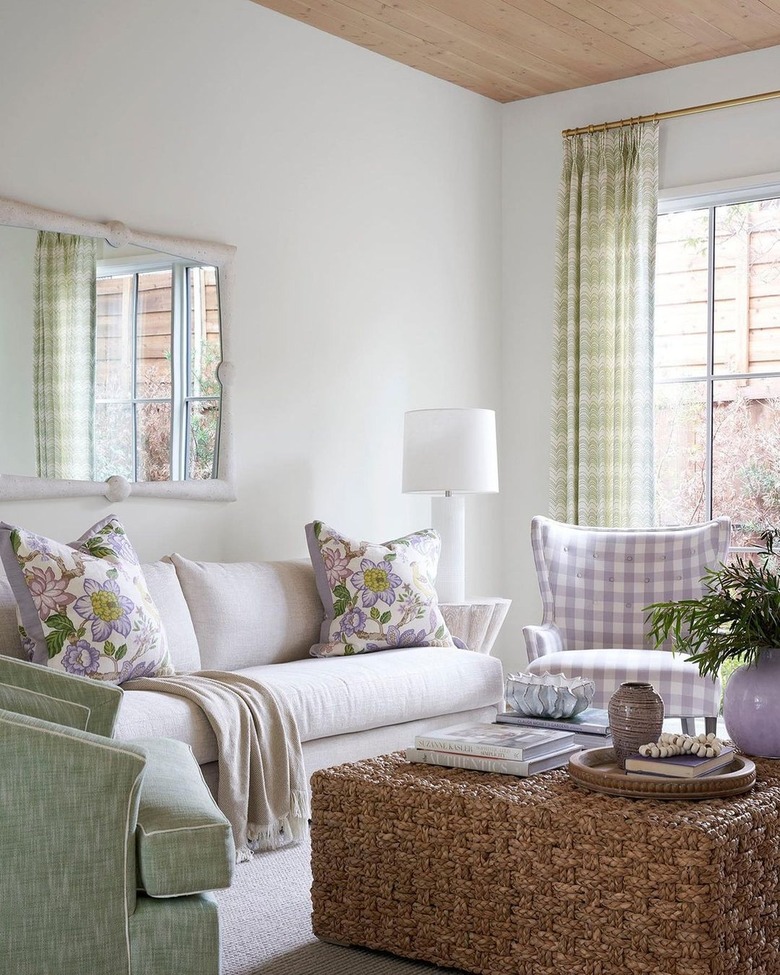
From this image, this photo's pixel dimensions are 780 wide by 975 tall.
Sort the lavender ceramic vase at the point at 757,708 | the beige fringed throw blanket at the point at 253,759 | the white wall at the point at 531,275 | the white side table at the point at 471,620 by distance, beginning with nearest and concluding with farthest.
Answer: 1. the lavender ceramic vase at the point at 757,708
2. the beige fringed throw blanket at the point at 253,759
3. the white side table at the point at 471,620
4. the white wall at the point at 531,275

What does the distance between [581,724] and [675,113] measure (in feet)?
11.5

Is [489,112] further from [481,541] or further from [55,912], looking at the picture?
[55,912]

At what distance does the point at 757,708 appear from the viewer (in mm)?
2713

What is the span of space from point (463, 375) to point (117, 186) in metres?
2.20

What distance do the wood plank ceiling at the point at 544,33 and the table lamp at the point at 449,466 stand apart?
5.36 ft

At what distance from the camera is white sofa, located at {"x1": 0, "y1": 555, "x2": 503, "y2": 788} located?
11.5 ft

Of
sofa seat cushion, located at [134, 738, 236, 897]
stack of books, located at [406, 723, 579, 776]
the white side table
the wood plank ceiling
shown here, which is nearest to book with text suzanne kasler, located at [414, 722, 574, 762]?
stack of books, located at [406, 723, 579, 776]

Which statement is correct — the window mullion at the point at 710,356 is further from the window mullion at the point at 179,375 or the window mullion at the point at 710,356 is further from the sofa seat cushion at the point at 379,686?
the window mullion at the point at 179,375

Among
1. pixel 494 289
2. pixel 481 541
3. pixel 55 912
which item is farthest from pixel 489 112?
pixel 55 912

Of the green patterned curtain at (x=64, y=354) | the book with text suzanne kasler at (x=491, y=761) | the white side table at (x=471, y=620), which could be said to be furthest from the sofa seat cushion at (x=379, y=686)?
→ the green patterned curtain at (x=64, y=354)

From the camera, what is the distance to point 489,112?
6016 mm

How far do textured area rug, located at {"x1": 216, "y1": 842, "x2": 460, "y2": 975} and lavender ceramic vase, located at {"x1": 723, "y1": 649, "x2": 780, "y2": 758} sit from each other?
34.1 inches

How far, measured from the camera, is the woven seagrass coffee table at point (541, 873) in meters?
2.13

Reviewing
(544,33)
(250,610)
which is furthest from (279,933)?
(544,33)
